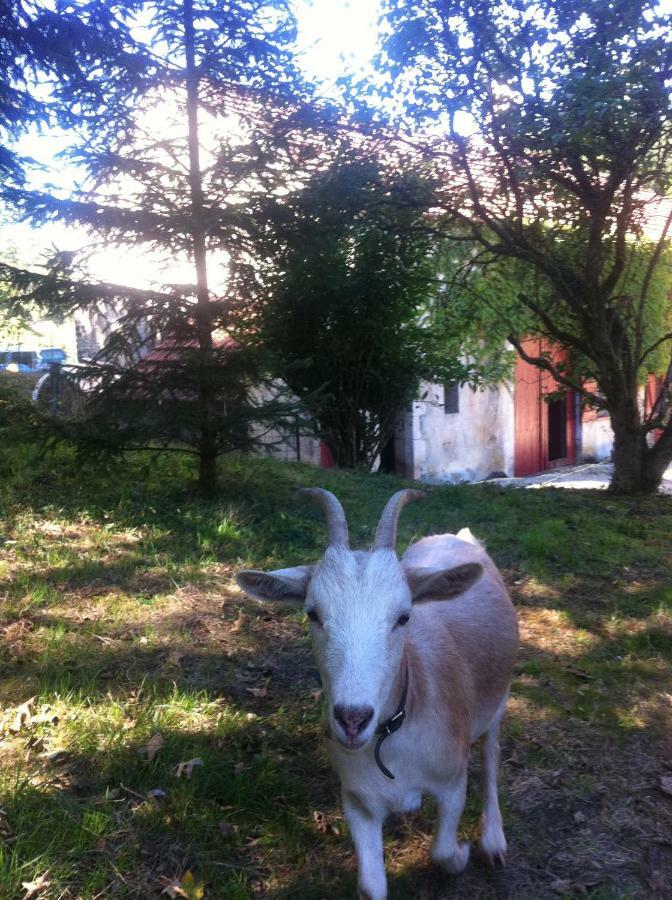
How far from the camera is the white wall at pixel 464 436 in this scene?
50.2 ft

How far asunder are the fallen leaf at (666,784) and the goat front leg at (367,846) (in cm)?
150

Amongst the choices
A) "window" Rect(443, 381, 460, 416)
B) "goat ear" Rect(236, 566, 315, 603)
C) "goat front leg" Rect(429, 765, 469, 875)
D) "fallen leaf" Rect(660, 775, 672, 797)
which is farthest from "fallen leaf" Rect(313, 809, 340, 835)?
"window" Rect(443, 381, 460, 416)

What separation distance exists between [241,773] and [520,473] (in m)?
15.2

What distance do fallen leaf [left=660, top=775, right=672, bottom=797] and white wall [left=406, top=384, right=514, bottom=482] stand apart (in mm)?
10983

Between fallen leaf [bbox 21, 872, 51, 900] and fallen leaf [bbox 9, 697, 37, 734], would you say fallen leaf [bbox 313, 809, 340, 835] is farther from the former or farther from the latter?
fallen leaf [bbox 9, 697, 37, 734]

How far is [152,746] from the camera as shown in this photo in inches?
138

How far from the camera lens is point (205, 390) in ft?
23.5

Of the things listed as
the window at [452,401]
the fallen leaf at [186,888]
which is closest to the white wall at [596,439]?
the window at [452,401]

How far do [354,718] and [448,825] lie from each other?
2.93 ft

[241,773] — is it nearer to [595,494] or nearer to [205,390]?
[205,390]

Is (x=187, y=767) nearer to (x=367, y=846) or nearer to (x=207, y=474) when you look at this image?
(x=367, y=846)

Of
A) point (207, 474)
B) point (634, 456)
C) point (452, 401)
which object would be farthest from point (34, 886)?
point (452, 401)

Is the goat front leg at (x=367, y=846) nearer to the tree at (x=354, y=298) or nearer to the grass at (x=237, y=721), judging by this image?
the grass at (x=237, y=721)

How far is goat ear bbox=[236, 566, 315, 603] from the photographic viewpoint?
293 cm
